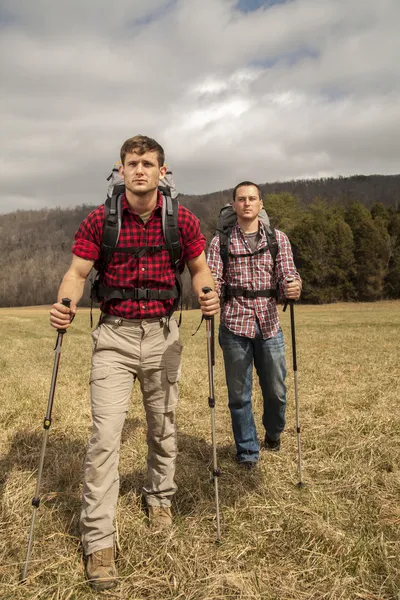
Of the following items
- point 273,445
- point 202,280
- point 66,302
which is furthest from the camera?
point 273,445

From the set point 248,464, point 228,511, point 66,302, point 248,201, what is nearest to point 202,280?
point 66,302

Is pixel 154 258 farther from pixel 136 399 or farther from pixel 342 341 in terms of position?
pixel 342 341

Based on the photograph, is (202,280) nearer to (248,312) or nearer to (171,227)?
(171,227)

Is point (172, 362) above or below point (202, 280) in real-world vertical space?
below

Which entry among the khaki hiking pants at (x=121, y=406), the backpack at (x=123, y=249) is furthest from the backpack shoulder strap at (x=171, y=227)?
the khaki hiking pants at (x=121, y=406)

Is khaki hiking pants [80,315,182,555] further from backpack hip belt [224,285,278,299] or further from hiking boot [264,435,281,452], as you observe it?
hiking boot [264,435,281,452]

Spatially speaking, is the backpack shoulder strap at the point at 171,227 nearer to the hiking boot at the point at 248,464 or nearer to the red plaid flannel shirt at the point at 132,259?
the red plaid flannel shirt at the point at 132,259

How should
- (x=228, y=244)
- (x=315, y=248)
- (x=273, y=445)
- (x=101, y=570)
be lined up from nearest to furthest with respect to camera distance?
(x=101, y=570), (x=228, y=244), (x=273, y=445), (x=315, y=248)

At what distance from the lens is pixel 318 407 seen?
8023mm

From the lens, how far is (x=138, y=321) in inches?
164

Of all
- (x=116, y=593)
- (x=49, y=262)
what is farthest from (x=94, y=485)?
(x=49, y=262)

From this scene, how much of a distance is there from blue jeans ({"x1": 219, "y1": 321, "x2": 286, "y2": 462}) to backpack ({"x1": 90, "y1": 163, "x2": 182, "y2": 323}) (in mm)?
1459

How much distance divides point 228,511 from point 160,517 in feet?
1.97

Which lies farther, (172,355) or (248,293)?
(248,293)
